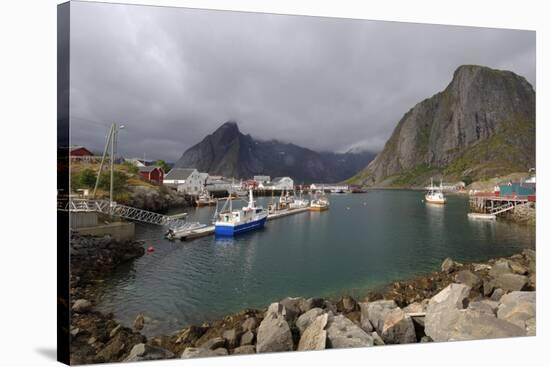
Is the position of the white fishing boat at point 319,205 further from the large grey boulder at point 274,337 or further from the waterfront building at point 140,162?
the large grey boulder at point 274,337

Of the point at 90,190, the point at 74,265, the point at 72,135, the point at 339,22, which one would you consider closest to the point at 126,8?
the point at 72,135

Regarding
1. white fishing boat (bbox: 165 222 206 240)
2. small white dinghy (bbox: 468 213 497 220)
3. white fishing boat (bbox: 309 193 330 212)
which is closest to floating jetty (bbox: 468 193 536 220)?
small white dinghy (bbox: 468 213 497 220)

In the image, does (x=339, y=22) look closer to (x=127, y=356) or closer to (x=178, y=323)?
(x=178, y=323)

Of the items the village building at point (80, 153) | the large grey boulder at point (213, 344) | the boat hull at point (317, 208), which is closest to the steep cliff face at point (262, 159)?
the village building at point (80, 153)

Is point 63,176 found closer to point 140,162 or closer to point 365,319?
point 140,162

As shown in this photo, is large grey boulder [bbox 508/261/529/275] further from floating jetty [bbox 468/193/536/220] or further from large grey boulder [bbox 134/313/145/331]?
floating jetty [bbox 468/193/536/220]

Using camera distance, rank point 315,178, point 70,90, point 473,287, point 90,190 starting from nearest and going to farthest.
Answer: point 70,90 < point 90,190 < point 473,287 < point 315,178

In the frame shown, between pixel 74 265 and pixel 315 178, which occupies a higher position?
pixel 315 178

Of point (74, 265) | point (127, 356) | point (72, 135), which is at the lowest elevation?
point (127, 356)
